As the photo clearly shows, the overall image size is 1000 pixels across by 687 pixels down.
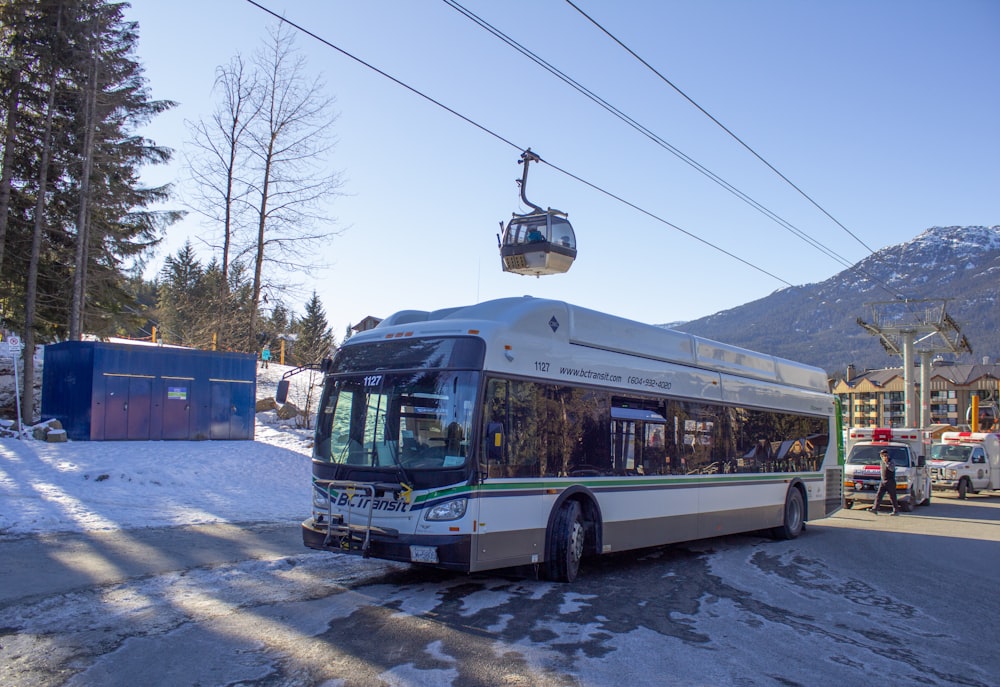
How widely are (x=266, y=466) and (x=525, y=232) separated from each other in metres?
9.43

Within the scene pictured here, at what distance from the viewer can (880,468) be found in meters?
22.2

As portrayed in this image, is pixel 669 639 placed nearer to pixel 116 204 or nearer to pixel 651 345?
pixel 651 345

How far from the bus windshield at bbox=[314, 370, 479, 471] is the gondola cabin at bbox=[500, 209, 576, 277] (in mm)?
5478

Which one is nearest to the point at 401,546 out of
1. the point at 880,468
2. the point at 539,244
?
the point at 539,244

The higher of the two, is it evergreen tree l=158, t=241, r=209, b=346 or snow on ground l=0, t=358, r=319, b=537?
evergreen tree l=158, t=241, r=209, b=346

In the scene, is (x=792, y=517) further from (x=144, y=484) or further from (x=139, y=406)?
(x=139, y=406)

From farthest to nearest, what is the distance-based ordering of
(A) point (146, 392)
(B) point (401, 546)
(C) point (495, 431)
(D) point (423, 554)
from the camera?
(A) point (146, 392) → (C) point (495, 431) → (B) point (401, 546) → (D) point (423, 554)

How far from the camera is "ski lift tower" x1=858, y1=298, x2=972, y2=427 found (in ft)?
157

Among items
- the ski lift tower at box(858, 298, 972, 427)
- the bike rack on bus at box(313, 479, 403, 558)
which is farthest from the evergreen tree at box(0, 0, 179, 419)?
the ski lift tower at box(858, 298, 972, 427)

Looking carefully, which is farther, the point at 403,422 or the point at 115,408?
the point at 115,408

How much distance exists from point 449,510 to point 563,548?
72.7 inches

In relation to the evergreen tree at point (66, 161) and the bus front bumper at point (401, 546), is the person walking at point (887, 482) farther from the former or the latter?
the evergreen tree at point (66, 161)

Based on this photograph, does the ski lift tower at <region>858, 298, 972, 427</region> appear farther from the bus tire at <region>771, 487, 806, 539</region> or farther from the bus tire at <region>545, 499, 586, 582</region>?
the bus tire at <region>545, 499, 586, 582</region>

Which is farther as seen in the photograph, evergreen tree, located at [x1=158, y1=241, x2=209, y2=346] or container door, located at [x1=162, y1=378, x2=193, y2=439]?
evergreen tree, located at [x1=158, y1=241, x2=209, y2=346]
